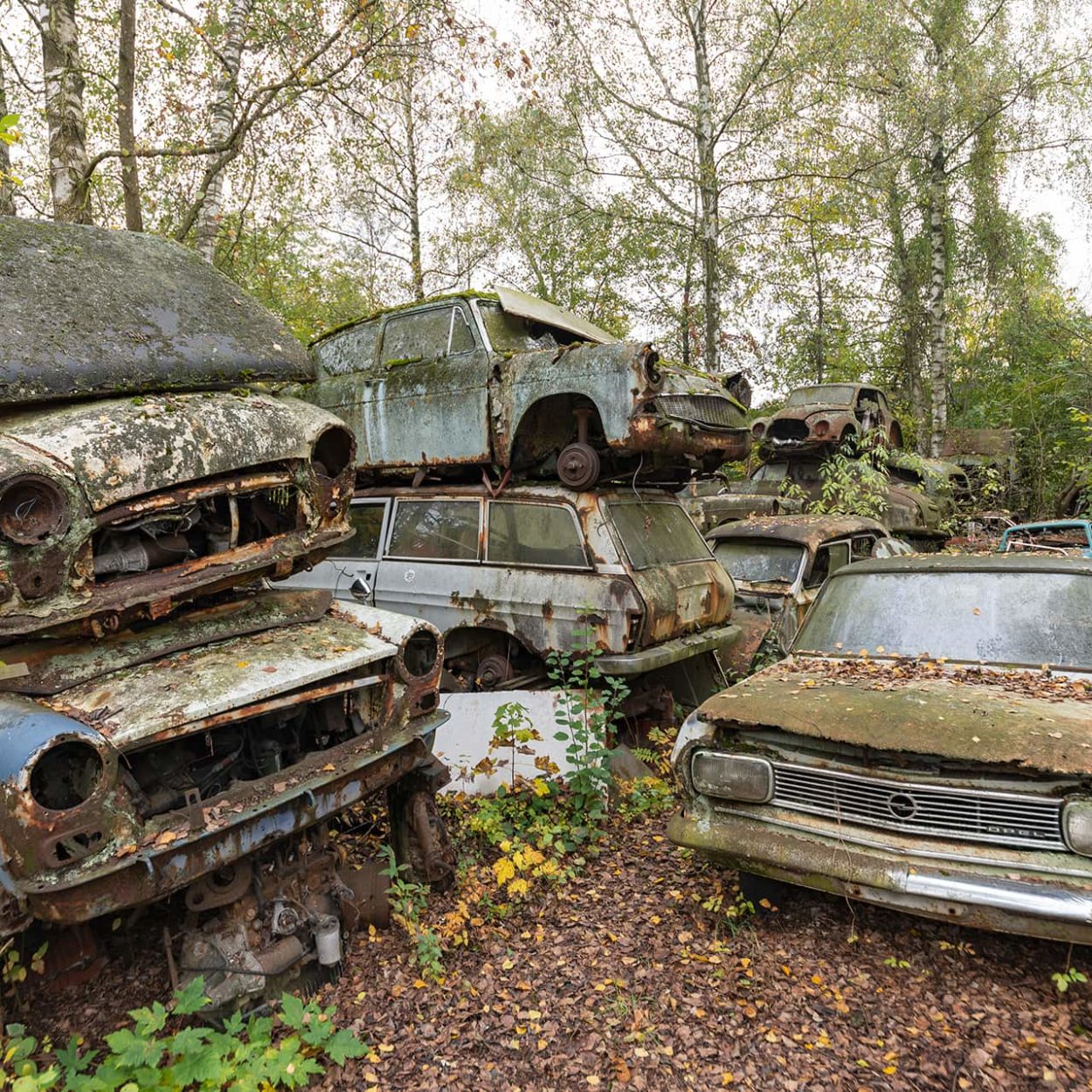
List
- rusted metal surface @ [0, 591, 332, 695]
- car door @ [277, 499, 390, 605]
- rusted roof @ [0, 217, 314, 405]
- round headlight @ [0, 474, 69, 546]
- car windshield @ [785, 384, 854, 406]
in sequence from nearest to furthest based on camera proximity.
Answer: round headlight @ [0, 474, 69, 546] < rusted metal surface @ [0, 591, 332, 695] < rusted roof @ [0, 217, 314, 405] < car door @ [277, 499, 390, 605] < car windshield @ [785, 384, 854, 406]

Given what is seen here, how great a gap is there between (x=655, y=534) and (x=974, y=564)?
2194 millimetres

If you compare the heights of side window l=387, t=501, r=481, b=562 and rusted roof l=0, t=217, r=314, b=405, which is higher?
rusted roof l=0, t=217, r=314, b=405

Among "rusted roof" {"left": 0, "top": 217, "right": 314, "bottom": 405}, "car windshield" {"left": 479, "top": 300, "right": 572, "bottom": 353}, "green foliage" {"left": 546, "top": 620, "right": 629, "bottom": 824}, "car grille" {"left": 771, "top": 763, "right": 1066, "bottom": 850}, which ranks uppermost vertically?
"car windshield" {"left": 479, "top": 300, "right": 572, "bottom": 353}

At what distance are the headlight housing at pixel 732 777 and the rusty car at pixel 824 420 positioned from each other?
27.2 ft

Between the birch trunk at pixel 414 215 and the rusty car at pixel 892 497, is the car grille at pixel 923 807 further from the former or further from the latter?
the birch trunk at pixel 414 215

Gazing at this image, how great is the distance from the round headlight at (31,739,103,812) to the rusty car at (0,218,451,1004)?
0.01m

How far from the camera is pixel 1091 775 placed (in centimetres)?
254

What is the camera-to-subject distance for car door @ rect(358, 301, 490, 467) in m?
5.80

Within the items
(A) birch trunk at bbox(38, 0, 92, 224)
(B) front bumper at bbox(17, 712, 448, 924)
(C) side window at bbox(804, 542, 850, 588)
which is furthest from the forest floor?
(A) birch trunk at bbox(38, 0, 92, 224)

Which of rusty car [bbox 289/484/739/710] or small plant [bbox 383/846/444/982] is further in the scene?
rusty car [bbox 289/484/739/710]

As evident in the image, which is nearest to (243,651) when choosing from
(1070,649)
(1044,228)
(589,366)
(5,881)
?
(5,881)

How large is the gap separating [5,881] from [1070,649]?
4.48 metres

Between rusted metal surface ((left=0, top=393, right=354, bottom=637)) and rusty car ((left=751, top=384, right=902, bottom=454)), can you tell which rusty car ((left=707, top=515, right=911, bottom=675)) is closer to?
rusty car ((left=751, top=384, right=902, bottom=454))

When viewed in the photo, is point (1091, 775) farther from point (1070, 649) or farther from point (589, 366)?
point (589, 366)
